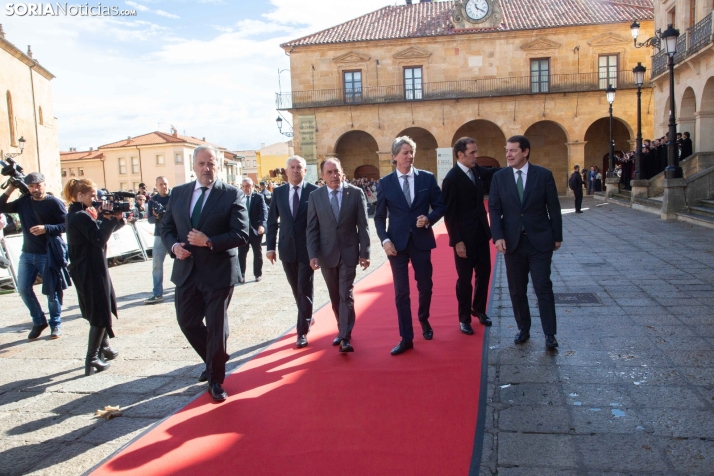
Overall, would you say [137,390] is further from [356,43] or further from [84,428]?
[356,43]

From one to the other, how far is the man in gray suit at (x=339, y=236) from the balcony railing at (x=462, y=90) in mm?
27950

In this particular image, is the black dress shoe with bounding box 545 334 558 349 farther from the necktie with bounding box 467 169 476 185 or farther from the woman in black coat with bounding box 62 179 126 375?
the woman in black coat with bounding box 62 179 126 375

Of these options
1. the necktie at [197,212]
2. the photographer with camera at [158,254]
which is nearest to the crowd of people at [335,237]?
the necktie at [197,212]

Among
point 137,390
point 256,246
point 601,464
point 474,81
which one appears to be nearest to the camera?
point 601,464

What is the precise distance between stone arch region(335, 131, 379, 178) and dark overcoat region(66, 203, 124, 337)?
3057 centimetres

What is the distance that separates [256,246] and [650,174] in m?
17.3

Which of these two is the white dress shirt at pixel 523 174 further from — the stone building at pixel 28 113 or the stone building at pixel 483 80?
the stone building at pixel 28 113

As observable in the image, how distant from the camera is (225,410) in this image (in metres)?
3.98

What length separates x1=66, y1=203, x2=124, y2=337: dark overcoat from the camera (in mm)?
4945

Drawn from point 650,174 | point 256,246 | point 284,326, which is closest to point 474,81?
point 650,174

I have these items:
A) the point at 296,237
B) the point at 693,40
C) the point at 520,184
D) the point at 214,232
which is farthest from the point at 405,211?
the point at 693,40

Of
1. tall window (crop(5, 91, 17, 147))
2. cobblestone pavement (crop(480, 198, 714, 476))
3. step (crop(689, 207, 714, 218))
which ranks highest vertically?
tall window (crop(5, 91, 17, 147))

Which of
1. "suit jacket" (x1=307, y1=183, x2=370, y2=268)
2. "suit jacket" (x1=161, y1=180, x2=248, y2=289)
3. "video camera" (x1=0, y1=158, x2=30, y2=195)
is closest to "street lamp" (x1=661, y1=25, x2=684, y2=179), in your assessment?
"suit jacket" (x1=307, y1=183, x2=370, y2=268)

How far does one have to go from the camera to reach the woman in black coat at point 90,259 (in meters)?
4.94
